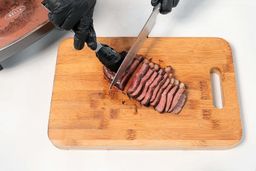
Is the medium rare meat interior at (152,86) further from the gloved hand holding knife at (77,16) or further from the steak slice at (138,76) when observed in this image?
the gloved hand holding knife at (77,16)

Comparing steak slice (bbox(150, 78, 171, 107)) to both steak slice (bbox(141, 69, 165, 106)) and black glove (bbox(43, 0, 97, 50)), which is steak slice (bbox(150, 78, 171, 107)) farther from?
black glove (bbox(43, 0, 97, 50))

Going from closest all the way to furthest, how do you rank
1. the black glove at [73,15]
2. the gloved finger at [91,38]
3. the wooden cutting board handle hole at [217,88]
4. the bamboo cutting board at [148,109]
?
the black glove at [73,15], the gloved finger at [91,38], the bamboo cutting board at [148,109], the wooden cutting board handle hole at [217,88]

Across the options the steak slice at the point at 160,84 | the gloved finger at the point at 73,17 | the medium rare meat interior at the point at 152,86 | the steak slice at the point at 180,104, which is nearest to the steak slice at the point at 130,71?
the medium rare meat interior at the point at 152,86

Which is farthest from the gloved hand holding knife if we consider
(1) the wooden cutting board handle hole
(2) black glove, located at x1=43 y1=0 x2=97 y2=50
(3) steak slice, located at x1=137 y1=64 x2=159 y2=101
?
(1) the wooden cutting board handle hole

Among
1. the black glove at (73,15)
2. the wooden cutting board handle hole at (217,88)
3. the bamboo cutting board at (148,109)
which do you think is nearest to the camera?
the black glove at (73,15)

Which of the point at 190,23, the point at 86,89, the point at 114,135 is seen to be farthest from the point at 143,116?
the point at 190,23

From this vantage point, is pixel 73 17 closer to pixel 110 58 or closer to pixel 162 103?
pixel 110 58

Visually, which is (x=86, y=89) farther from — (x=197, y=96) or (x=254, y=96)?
(x=254, y=96)
